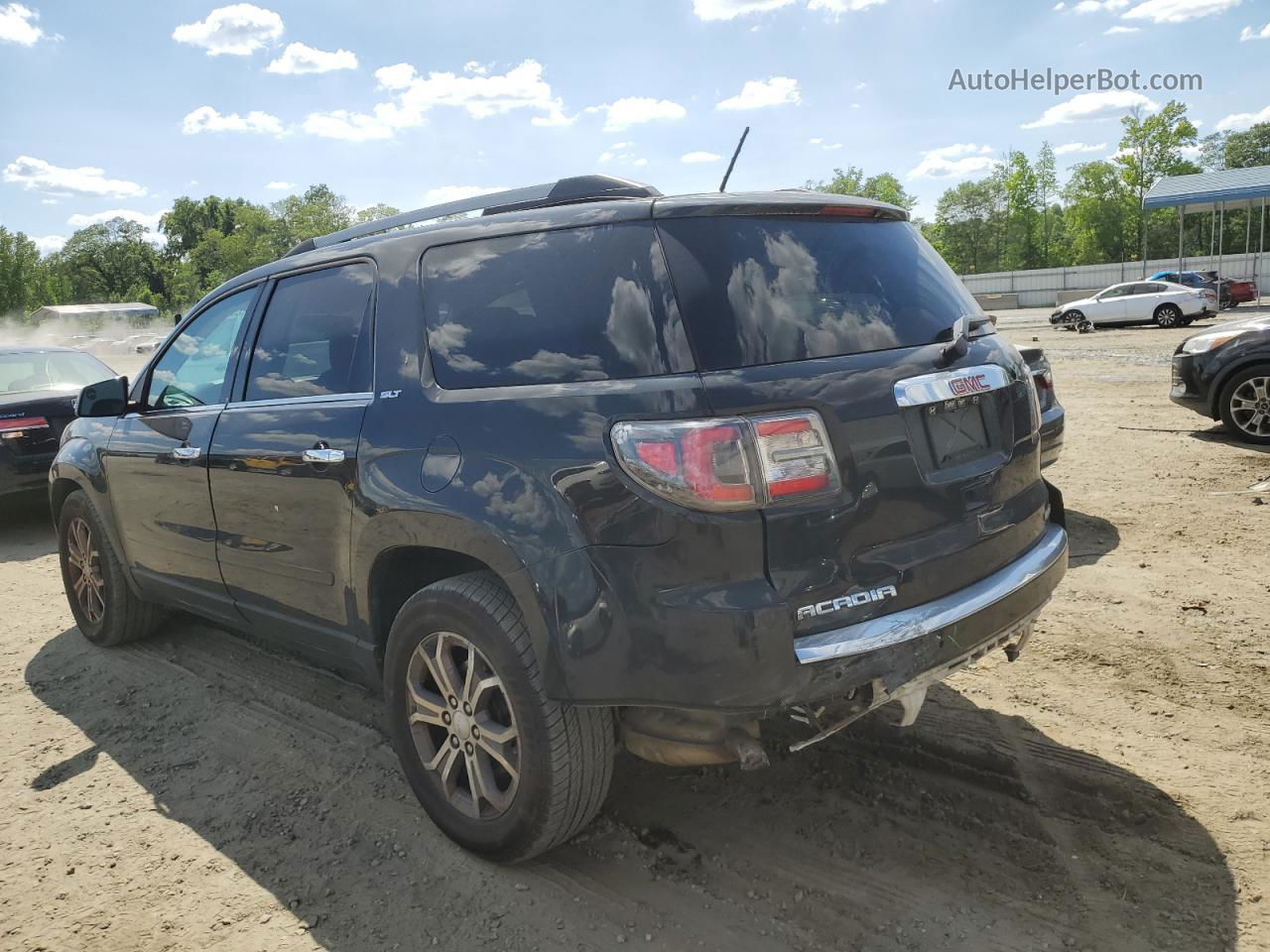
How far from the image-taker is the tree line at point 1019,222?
57781 mm

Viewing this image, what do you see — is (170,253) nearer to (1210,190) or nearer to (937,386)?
(1210,190)

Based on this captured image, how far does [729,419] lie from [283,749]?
8.11 ft

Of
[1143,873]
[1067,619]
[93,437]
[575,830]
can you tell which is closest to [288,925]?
[575,830]

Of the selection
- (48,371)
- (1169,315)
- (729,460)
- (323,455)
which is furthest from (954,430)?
(1169,315)

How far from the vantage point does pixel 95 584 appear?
5.02 meters

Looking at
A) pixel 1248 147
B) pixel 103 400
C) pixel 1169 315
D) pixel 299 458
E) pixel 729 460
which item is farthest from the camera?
pixel 1248 147

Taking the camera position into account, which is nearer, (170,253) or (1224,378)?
(1224,378)

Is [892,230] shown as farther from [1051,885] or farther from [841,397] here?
[1051,885]

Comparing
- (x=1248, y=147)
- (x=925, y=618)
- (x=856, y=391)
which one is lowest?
(x=925, y=618)

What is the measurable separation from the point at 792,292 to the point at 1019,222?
78.7 metres

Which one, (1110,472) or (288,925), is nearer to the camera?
(288,925)

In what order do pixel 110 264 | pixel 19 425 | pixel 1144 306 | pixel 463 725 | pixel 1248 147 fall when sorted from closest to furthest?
pixel 463 725, pixel 19 425, pixel 1144 306, pixel 1248 147, pixel 110 264

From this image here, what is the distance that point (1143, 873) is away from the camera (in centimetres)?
262

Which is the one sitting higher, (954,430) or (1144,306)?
(954,430)
